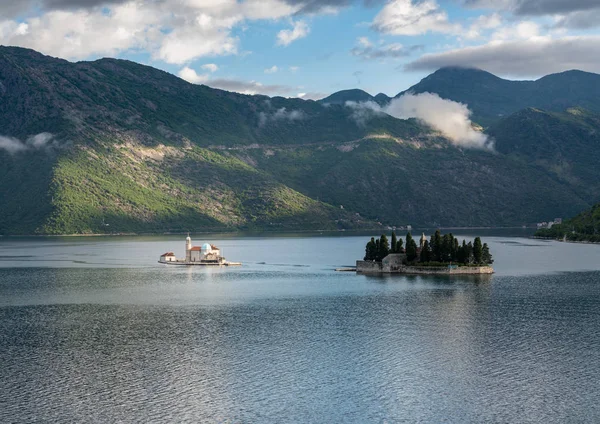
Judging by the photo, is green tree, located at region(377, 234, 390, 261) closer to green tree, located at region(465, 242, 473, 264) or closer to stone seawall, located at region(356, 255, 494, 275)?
stone seawall, located at region(356, 255, 494, 275)

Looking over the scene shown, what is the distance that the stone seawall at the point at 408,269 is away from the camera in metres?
178

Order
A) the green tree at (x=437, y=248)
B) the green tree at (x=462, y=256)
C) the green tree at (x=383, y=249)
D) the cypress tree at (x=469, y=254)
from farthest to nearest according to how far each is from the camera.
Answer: the green tree at (x=383, y=249)
the cypress tree at (x=469, y=254)
the green tree at (x=437, y=248)
the green tree at (x=462, y=256)

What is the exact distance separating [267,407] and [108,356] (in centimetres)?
2759

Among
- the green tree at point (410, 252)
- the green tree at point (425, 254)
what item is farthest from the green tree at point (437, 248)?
the green tree at point (410, 252)

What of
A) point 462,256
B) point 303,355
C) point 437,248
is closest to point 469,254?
point 462,256

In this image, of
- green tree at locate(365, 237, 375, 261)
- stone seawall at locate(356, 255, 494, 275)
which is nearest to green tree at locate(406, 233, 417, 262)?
stone seawall at locate(356, 255, 494, 275)

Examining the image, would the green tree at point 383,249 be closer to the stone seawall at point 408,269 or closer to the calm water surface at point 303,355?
the stone seawall at point 408,269

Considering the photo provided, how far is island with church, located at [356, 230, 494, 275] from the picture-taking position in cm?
17912

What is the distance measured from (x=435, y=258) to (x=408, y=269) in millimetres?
7066

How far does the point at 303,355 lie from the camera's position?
89.6 metres

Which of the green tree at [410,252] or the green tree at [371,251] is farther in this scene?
the green tree at [371,251]

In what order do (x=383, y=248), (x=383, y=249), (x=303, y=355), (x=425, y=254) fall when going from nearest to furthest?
1. (x=303, y=355)
2. (x=425, y=254)
3. (x=383, y=249)
4. (x=383, y=248)

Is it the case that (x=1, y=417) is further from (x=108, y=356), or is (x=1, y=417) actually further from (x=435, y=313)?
(x=435, y=313)

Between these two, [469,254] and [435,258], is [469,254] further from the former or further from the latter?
[435,258]
